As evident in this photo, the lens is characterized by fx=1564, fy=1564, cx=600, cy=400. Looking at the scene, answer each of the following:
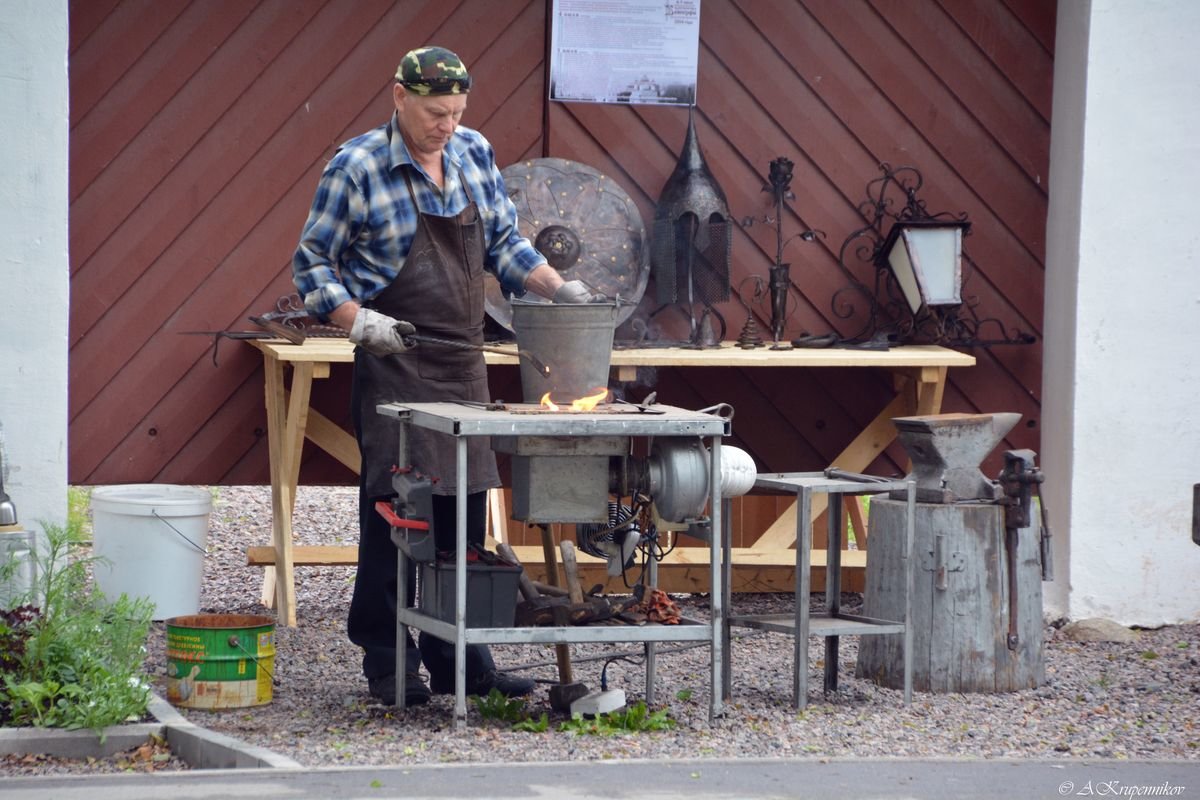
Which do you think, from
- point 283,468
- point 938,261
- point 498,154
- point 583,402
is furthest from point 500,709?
point 938,261

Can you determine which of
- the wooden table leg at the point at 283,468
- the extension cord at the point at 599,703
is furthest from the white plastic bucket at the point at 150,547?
the extension cord at the point at 599,703

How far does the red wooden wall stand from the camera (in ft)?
21.1

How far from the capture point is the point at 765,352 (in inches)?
247

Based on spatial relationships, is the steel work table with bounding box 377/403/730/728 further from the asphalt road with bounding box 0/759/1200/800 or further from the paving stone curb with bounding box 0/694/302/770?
the paving stone curb with bounding box 0/694/302/770

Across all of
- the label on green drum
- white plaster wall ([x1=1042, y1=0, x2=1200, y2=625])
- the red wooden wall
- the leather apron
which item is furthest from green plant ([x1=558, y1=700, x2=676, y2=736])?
white plaster wall ([x1=1042, y1=0, x2=1200, y2=625])

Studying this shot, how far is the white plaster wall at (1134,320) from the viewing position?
20.7 ft

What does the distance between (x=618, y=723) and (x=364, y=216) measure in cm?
166

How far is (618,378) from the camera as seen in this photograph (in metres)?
6.06

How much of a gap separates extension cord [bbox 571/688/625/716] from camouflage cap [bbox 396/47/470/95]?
1803 millimetres

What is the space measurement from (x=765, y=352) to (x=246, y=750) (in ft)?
9.87

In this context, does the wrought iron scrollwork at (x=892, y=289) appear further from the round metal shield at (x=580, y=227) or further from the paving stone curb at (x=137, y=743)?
the paving stone curb at (x=137, y=743)

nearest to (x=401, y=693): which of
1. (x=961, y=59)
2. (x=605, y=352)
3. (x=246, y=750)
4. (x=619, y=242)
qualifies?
(x=246, y=750)

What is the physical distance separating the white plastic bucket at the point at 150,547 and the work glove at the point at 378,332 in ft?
6.21

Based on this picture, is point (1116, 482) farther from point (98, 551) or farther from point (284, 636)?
point (98, 551)
